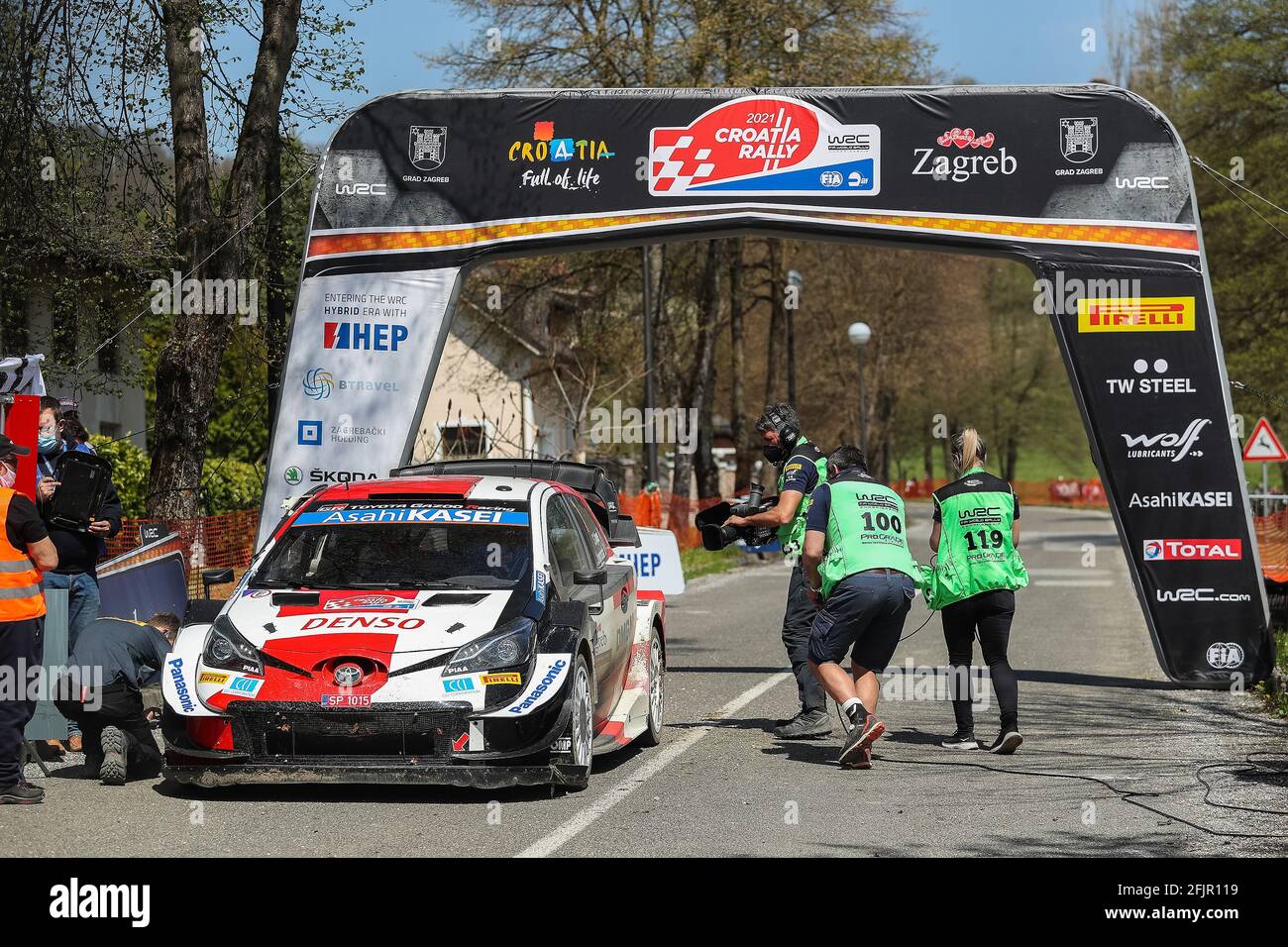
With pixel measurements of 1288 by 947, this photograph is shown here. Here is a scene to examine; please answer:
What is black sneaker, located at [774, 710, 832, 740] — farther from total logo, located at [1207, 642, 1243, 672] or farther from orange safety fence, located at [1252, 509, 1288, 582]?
orange safety fence, located at [1252, 509, 1288, 582]

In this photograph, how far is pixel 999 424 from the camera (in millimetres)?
93812

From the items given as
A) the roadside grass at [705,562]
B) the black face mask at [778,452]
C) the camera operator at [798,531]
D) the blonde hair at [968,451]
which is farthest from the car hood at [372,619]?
the roadside grass at [705,562]

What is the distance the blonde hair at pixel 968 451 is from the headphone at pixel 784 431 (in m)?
1.03

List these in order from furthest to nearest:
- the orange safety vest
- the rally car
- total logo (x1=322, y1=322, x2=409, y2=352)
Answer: total logo (x1=322, y1=322, x2=409, y2=352), the orange safety vest, the rally car

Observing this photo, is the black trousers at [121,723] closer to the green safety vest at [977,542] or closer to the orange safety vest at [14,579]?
the orange safety vest at [14,579]

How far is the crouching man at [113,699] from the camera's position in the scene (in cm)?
889

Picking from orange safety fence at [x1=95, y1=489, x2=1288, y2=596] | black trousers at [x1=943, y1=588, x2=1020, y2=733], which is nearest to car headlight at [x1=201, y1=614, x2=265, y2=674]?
orange safety fence at [x1=95, y1=489, x2=1288, y2=596]

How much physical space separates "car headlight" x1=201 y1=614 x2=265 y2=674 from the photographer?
198 centimetres

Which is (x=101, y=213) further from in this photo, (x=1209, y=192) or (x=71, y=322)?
(x=1209, y=192)

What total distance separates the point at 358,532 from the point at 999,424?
3441 inches

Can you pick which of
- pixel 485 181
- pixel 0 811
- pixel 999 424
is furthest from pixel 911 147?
pixel 999 424

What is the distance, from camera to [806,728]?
10.7 meters

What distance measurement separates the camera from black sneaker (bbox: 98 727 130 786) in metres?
8.89

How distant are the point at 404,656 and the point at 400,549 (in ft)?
4.01
